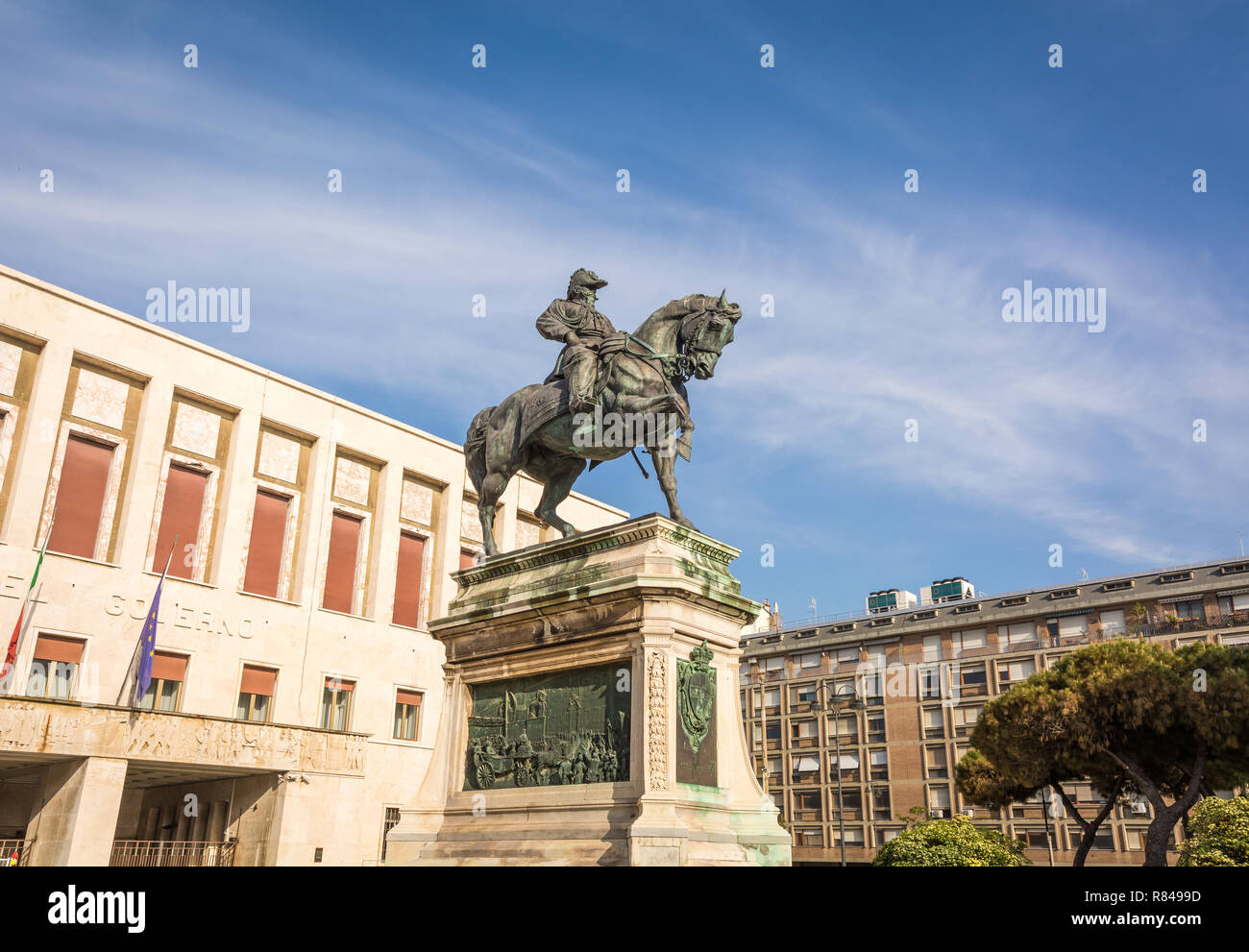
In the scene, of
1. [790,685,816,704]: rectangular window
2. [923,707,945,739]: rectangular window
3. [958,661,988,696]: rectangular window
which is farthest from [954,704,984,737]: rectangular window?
[790,685,816,704]: rectangular window

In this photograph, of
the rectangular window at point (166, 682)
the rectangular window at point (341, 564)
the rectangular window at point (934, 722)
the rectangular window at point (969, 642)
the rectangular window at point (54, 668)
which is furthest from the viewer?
the rectangular window at point (969, 642)

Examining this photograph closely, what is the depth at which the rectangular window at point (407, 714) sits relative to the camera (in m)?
38.6

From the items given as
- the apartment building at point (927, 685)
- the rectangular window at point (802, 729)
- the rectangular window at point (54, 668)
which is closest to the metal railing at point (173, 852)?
the rectangular window at point (54, 668)

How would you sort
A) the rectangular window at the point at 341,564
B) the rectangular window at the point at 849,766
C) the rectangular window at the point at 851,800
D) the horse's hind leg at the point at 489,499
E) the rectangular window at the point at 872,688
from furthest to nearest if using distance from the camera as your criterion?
the rectangular window at the point at 872,688 → the rectangular window at the point at 849,766 → the rectangular window at the point at 851,800 → the rectangular window at the point at 341,564 → the horse's hind leg at the point at 489,499

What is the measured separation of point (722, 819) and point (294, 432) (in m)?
31.2

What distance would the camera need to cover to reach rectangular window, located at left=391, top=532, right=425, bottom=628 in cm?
3959

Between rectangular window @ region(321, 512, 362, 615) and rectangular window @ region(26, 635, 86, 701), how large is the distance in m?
8.84

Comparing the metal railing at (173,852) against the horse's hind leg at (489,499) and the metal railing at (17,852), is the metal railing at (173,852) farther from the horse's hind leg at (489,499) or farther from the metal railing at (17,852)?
the horse's hind leg at (489,499)

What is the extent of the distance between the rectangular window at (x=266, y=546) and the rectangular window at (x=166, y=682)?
3677mm

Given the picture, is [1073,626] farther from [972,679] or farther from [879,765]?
[879,765]

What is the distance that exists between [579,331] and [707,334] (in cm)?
176

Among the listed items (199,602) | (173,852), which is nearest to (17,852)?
(173,852)
